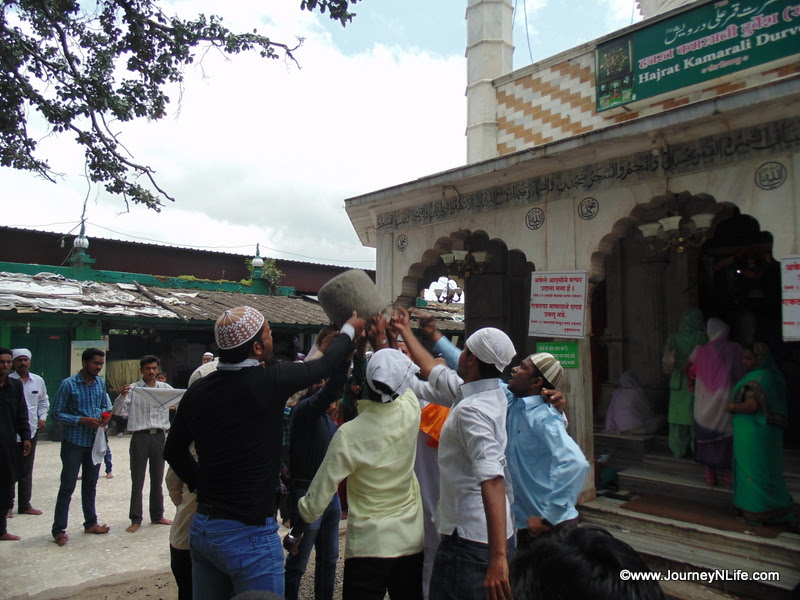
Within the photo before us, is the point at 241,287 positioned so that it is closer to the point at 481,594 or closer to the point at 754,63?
the point at 754,63

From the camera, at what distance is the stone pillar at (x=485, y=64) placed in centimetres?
737

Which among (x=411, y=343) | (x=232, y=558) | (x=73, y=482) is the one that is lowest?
(x=73, y=482)

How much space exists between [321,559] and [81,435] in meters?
3.00

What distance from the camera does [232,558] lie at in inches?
79.1

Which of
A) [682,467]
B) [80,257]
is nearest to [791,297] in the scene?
[682,467]

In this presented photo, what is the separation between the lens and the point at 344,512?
533 cm

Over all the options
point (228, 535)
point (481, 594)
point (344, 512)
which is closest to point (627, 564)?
point (481, 594)

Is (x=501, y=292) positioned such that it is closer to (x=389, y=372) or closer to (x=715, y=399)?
(x=715, y=399)

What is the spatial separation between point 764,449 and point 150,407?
555 centimetres

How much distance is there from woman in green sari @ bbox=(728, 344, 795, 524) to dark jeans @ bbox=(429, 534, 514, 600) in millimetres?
3340

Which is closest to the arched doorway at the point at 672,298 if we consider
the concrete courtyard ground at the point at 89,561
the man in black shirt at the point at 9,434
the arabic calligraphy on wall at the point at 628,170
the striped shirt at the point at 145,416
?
the arabic calligraphy on wall at the point at 628,170

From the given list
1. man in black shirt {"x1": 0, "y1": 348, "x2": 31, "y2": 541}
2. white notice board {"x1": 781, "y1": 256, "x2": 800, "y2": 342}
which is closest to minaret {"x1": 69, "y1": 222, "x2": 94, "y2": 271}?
man in black shirt {"x1": 0, "y1": 348, "x2": 31, "y2": 541}

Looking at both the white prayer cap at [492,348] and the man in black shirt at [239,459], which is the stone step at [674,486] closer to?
the white prayer cap at [492,348]

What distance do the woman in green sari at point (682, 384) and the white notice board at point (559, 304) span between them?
1.78 meters
